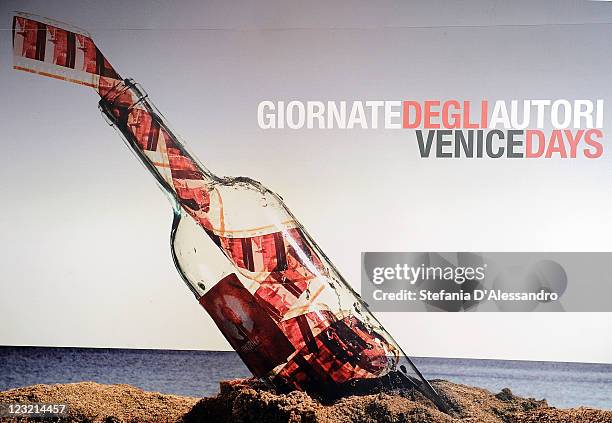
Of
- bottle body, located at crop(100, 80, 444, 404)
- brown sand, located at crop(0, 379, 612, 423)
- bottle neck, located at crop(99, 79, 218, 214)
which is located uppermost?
bottle neck, located at crop(99, 79, 218, 214)

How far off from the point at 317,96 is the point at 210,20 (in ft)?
1.56

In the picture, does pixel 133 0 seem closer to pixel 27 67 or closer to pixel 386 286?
pixel 27 67

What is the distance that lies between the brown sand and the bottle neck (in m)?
0.68

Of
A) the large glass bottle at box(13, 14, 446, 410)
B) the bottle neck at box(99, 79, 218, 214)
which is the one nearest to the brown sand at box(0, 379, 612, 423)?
the large glass bottle at box(13, 14, 446, 410)

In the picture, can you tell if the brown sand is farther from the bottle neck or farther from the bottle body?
the bottle neck

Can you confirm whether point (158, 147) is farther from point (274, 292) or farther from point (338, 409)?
point (338, 409)

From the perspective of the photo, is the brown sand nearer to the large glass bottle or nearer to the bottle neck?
the large glass bottle

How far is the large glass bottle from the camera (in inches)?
90.5

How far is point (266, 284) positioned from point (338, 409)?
491mm

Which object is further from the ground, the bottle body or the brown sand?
the bottle body

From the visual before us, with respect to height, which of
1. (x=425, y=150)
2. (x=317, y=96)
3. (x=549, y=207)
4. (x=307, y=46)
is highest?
(x=307, y=46)

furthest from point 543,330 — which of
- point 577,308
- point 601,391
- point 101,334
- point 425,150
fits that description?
point 101,334

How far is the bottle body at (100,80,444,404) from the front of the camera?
2299mm

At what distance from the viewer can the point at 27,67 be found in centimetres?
245
